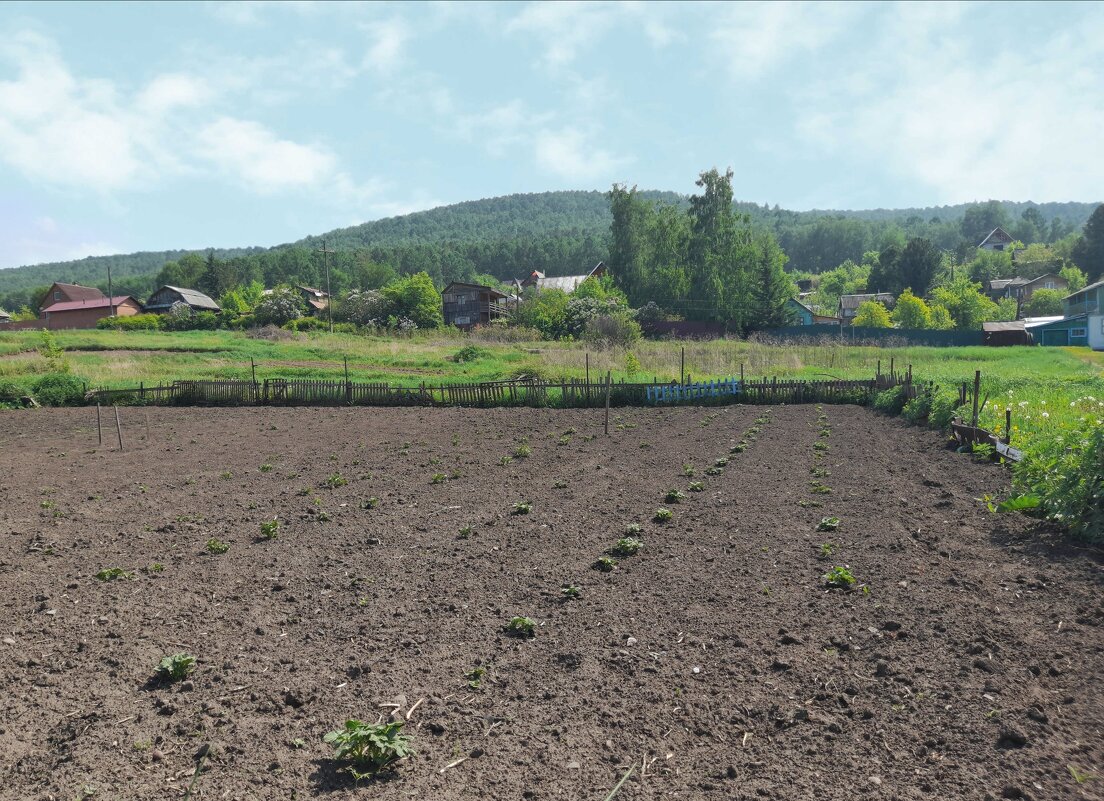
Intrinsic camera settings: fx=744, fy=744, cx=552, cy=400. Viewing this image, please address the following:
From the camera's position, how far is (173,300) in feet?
303

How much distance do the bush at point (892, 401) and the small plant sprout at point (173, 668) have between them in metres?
22.4

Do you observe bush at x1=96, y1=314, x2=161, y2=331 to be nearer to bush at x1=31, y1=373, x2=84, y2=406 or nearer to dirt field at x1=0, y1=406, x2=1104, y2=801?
bush at x1=31, y1=373, x2=84, y2=406

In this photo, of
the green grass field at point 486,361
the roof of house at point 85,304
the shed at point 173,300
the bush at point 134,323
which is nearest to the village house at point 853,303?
the green grass field at point 486,361

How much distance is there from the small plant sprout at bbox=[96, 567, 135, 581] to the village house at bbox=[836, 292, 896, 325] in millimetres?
91889

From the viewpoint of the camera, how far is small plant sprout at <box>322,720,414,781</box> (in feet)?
14.5

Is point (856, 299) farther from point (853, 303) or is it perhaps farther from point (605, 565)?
point (605, 565)

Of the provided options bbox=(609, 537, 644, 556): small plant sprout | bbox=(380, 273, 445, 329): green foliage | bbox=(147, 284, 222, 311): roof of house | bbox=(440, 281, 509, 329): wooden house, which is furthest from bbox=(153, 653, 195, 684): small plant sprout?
bbox=(147, 284, 222, 311): roof of house

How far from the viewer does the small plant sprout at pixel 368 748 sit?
4417 mm

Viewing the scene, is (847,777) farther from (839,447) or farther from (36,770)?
(839,447)

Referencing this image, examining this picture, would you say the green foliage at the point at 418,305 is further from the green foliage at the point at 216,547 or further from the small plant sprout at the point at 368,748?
the small plant sprout at the point at 368,748

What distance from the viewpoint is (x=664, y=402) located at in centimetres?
2845

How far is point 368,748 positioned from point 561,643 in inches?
Answer: 83.8

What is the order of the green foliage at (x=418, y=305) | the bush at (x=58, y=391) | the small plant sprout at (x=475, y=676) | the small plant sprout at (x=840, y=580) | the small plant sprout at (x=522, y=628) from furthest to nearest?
the green foliage at (x=418, y=305)
the bush at (x=58, y=391)
the small plant sprout at (x=840, y=580)
the small plant sprout at (x=522, y=628)
the small plant sprout at (x=475, y=676)

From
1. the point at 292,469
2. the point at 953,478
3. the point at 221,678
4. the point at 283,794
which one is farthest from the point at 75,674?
the point at 953,478
